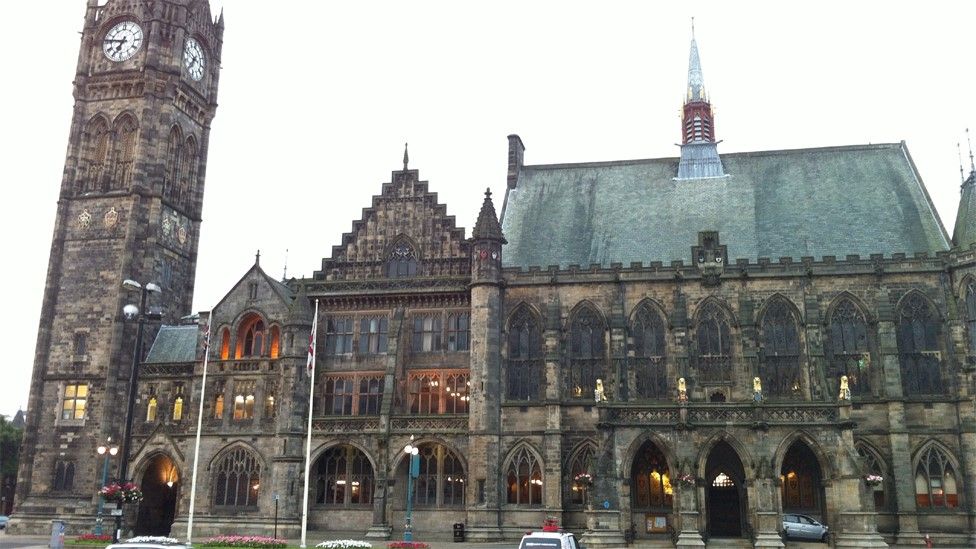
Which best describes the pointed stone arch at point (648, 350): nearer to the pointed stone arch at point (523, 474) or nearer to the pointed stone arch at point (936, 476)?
the pointed stone arch at point (523, 474)

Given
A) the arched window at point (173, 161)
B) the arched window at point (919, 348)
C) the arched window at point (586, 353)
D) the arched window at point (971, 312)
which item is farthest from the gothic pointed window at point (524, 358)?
the arched window at point (173, 161)

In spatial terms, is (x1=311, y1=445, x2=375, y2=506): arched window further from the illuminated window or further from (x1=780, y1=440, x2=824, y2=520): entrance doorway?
(x1=780, y1=440, x2=824, y2=520): entrance doorway

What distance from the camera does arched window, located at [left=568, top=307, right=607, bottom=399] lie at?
45.2m

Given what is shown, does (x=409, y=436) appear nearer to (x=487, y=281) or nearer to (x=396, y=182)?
(x=487, y=281)

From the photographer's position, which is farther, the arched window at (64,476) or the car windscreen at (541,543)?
the arched window at (64,476)

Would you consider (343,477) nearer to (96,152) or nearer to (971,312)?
(96,152)

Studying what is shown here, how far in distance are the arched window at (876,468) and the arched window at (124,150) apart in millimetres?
47132

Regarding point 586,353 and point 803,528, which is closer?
point 803,528

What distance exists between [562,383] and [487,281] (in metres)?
6.85

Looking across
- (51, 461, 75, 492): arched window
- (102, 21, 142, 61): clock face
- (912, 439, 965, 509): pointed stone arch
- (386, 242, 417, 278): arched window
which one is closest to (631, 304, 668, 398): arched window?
(912, 439, 965, 509): pointed stone arch

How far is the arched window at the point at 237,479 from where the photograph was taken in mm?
47156

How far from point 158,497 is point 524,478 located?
77.2 feet

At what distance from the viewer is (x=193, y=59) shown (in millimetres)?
61062

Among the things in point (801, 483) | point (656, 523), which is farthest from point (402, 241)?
point (801, 483)
